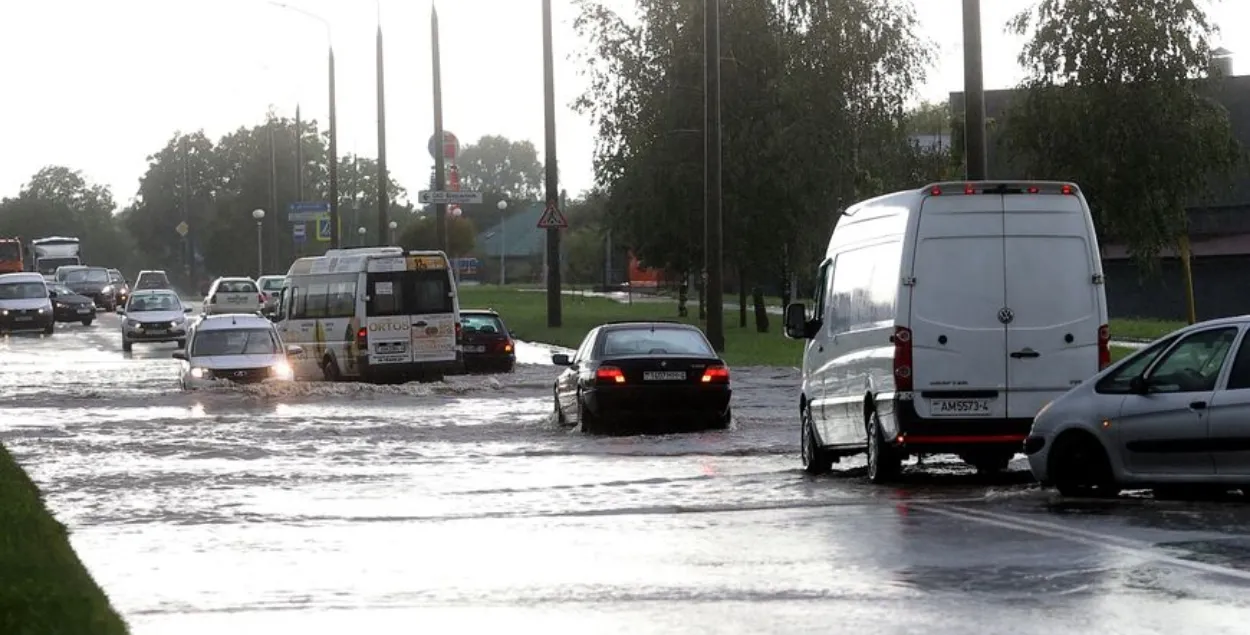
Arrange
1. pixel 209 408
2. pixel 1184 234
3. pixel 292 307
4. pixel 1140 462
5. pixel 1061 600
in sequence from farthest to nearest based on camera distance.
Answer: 1. pixel 1184 234
2. pixel 292 307
3. pixel 209 408
4. pixel 1140 462
5. pixel 1061 600

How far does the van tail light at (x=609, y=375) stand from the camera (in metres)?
25.4

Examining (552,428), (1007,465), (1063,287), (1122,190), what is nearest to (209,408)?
(552,428)

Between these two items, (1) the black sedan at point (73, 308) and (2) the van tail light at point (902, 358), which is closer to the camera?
(2) the van tail light at point (902, 358)

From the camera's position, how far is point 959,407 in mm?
17875

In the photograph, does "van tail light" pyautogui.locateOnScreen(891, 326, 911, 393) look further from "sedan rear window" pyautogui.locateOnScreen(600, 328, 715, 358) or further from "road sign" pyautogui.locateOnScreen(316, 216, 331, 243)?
"road sign" pyautogui.locateOnScreen(316, 216, 331, 243)

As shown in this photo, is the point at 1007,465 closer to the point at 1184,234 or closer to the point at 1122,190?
the point at 1122,190

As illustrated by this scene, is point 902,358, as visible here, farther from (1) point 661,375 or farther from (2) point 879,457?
(1) point 661,375

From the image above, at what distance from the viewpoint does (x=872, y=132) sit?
210 feet

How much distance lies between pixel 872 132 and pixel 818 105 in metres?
2.57

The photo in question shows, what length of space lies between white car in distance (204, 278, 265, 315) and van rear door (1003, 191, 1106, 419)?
47.3 m

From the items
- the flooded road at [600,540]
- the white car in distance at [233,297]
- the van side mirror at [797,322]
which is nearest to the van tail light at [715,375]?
the flooded road at [600,540]

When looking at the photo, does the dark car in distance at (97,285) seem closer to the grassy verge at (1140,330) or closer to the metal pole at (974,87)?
the grassy verge at (1140,330)

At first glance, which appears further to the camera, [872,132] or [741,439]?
[872,132]

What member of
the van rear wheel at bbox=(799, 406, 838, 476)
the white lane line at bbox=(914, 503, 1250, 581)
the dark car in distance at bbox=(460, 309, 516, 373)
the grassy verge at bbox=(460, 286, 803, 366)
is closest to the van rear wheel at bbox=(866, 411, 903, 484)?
the van rear wheel at bbox=(799, 406, 838, 476)
